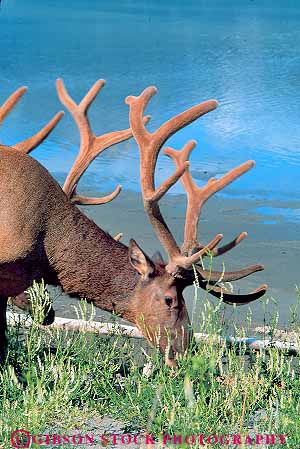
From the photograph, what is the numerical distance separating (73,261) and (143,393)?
3.00 feet

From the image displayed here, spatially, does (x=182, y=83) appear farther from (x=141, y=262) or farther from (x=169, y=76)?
(x=141, y=262)

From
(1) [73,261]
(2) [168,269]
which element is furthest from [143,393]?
(1) [73,261]

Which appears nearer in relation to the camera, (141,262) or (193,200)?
(141,262)

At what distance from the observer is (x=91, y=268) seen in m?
6.32

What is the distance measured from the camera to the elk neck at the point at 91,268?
6270 mm

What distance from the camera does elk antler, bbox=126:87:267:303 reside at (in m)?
6.19

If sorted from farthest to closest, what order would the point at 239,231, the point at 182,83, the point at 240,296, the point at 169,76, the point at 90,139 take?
the point at 169,76
the point at 182,83
the point at 239,231
the point at 90,139
the point at 240,296

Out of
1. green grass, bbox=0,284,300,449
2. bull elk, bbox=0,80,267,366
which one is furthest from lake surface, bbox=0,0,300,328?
green grass, bbox=0,284,300,449

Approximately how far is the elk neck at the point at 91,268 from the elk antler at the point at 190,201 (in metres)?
0.27

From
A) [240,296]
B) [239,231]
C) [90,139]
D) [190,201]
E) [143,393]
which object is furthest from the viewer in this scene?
[239,231]

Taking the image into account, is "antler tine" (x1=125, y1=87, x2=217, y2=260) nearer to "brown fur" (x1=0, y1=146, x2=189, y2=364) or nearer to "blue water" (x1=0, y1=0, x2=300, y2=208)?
"brown fur" (x1=0, y1=146, x2=189, y2=364)

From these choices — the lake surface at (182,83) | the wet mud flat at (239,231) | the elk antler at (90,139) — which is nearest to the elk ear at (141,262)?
the elk antler at (90,139)

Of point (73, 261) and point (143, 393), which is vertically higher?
point (73, 261)

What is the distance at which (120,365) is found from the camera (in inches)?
250
